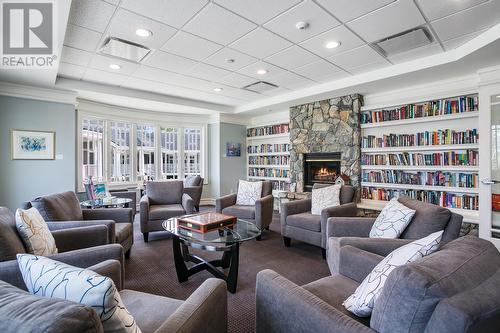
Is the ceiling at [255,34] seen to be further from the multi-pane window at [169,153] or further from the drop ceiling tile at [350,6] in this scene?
the multi-pane window at [169,153]

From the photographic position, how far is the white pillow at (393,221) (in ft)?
6.56

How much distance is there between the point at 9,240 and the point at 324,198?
3121 millimetres

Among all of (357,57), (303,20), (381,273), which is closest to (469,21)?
(357,57)

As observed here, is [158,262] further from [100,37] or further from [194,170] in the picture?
[194,170]

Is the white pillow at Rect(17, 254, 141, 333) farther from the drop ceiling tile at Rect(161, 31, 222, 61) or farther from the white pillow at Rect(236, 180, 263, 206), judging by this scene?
the white pillow at Rect(236, 180, 263, 206)

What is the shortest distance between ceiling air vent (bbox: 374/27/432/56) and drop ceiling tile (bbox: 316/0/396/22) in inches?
26.9

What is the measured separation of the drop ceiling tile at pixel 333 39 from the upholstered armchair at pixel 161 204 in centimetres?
275

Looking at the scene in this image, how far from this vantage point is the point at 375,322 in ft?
3.04

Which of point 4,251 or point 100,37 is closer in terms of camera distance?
point 4,251

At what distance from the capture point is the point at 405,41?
2914mm

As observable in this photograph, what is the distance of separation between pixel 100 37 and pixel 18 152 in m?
2.59

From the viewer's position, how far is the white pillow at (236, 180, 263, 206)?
422cm

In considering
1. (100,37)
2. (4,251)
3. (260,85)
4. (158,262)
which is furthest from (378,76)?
(4,251)

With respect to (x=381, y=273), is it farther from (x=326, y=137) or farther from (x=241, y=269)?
(x=326, y=137)
